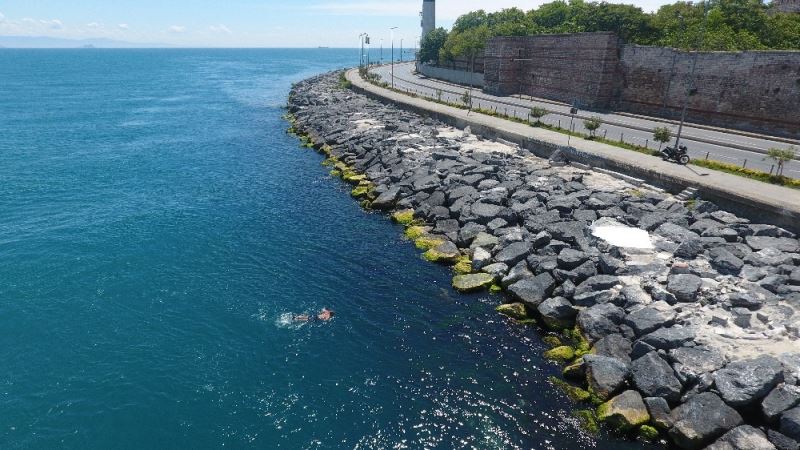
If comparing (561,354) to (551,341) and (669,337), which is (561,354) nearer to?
(551,341)

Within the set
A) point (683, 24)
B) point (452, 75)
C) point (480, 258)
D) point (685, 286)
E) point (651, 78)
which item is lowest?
point (480, 258)

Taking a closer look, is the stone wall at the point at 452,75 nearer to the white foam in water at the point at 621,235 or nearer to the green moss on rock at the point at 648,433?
the white foam in water at the point at 621,235

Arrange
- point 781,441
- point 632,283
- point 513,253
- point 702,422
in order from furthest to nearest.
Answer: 1. point 513,253
2. point 632,283
3. point 702,422
4. point 781,441

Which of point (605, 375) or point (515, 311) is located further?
point (515, 311)

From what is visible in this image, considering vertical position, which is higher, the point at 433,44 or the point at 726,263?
the point at 433,44

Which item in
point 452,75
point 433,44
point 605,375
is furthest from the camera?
point 433,44

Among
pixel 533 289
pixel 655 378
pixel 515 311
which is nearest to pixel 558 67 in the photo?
pixel 533 289

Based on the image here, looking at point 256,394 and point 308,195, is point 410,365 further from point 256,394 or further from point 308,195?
point 308,195

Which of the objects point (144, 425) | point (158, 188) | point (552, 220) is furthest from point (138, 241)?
point (552, 220)
